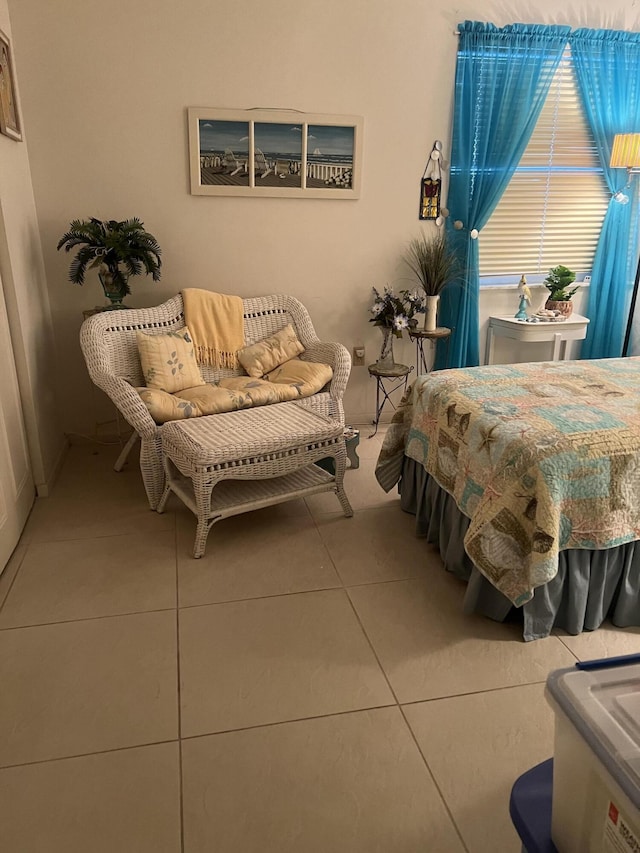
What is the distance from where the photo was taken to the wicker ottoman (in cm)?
256

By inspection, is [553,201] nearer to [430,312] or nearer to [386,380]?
[430,312]

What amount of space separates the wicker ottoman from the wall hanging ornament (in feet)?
5.70

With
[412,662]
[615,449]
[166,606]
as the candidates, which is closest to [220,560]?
[166,606]

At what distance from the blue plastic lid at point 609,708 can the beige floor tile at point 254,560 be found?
1.66 metres

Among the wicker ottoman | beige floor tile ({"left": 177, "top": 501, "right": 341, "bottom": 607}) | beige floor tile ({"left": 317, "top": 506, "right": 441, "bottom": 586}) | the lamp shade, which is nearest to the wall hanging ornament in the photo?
the lamp shade

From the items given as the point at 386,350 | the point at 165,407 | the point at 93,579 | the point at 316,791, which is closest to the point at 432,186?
the point at 386,350

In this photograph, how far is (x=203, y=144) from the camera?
3574 millimetres

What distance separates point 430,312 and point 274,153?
131 centimetres

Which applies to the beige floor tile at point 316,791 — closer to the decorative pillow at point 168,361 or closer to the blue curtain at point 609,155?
the decorative pillow at point 168,361

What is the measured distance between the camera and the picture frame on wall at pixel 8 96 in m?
2.87

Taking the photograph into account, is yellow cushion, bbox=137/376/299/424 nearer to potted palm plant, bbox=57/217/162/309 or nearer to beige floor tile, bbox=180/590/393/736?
potted palm plant, bbox=57/217/162/309

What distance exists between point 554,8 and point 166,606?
403 cm

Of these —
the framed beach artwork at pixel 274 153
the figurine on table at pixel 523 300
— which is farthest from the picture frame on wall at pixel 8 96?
the figurine on table at pixel 523 300

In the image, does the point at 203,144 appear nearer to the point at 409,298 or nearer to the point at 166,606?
the point at 409,298
